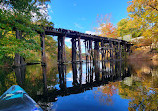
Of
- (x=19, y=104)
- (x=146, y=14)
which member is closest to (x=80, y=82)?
(x=19, y=104)

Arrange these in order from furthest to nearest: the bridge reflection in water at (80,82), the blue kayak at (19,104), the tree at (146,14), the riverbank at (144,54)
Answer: the riverbank at (144,54), the tree at (146,14), the bridge reflection in water at (80,82), the blue kayak at (19,104)

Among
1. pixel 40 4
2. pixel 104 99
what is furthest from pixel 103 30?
pixel 104 99

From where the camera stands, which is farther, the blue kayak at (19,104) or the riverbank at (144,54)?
the riverbank at (144,54)

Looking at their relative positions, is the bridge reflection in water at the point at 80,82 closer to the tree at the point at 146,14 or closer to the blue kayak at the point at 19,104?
the blue kayak at the point at 19,104

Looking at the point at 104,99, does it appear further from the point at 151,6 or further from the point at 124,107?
the point at 151,6

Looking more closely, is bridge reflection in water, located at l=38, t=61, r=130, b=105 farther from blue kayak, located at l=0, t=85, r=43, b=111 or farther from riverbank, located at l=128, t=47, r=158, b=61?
riverbank, located at l=128, t=47, r=158, b=61

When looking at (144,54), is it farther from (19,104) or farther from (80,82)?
(19,104)

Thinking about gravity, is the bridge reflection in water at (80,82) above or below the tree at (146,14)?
below

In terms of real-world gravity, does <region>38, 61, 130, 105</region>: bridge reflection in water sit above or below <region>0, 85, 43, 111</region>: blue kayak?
below

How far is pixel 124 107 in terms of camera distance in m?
1.77

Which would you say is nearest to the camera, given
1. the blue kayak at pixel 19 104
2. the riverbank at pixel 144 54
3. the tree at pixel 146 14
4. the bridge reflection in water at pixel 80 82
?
the blue kayak at pixel 19 104

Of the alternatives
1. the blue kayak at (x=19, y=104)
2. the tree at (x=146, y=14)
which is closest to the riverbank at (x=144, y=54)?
the tree at (x=146, y=14)

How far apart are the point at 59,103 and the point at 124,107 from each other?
1516 millimetres

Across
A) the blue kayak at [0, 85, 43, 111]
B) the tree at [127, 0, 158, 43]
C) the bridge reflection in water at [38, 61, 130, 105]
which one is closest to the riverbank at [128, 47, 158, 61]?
the tree at [127, 0, 158, 43]
